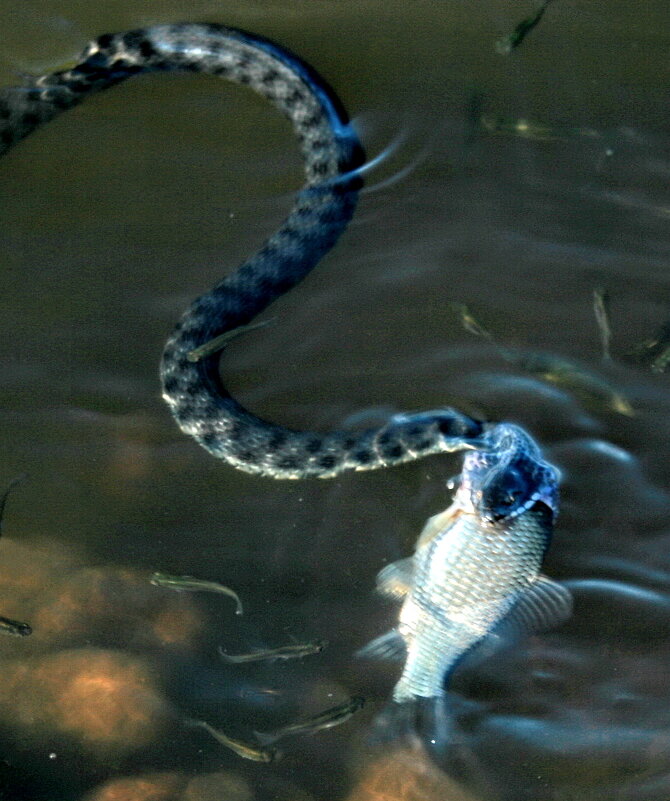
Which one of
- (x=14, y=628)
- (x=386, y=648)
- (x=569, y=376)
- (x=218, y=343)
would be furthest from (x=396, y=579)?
(x=14, y=628)

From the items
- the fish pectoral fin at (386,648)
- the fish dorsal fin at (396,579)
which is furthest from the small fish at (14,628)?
the fish dorsal fin at (396,579)

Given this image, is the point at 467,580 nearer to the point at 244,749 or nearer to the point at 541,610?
the point at 541,610

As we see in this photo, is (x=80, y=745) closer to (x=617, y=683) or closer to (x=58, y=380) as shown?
(x=58, y=380)

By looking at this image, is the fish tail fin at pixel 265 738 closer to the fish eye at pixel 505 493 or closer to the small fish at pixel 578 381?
the fish eye at pixel 505 493

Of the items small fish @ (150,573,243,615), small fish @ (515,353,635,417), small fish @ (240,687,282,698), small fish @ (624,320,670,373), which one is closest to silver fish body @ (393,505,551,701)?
small fish @ (240,687,282,698)

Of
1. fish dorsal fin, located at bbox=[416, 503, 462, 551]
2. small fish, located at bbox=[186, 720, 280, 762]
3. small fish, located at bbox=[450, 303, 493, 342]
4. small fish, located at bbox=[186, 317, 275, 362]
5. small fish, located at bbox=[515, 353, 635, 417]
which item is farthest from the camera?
small fish, located at bbox=[450, 303, 493, 342]

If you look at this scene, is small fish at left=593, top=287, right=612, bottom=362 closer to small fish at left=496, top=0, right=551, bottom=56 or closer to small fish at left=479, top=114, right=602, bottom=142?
small fish at left=479, top=114, right=602, bottom=142

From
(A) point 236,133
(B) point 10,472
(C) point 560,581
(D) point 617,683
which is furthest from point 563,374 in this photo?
(B) point 10,472

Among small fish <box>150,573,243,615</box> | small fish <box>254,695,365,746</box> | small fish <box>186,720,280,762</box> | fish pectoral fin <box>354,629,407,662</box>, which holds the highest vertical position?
small fish <box>150,573,243,615</box>
